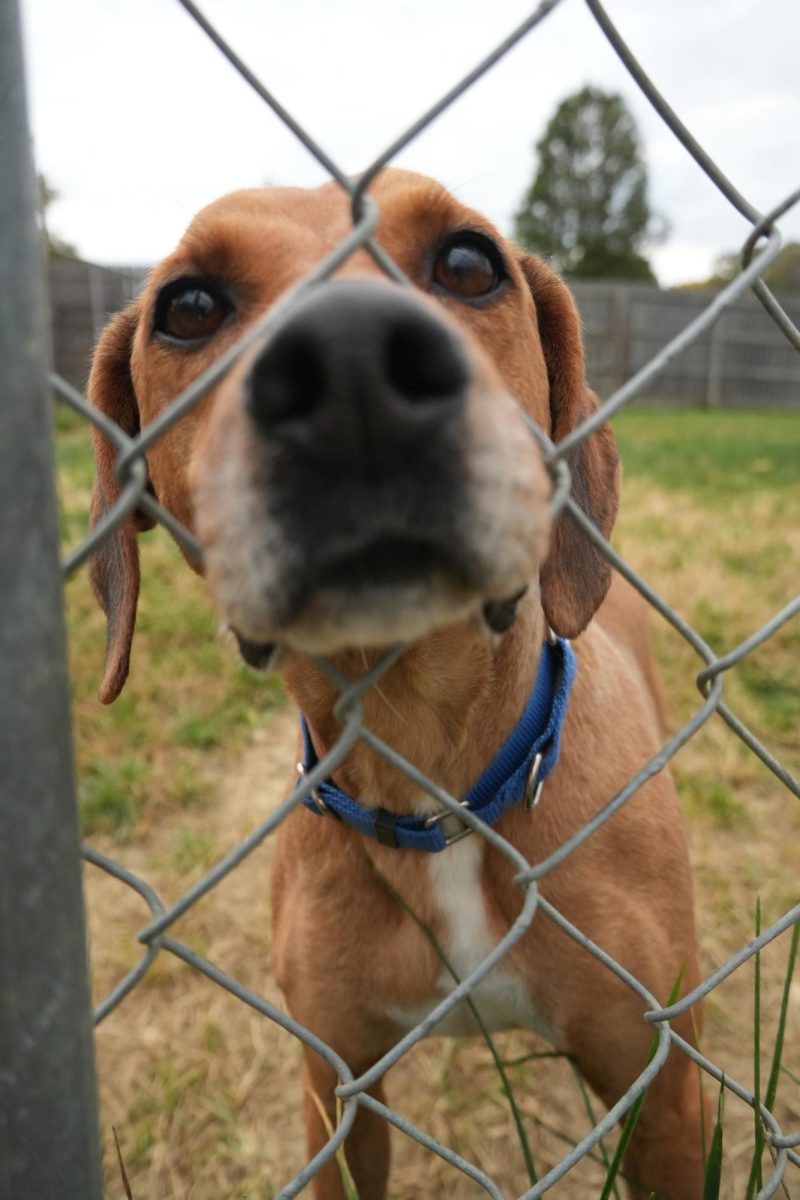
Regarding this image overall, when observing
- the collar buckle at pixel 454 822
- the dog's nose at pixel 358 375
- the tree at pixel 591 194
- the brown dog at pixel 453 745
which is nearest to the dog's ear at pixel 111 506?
the brown dog at pixel 453 745

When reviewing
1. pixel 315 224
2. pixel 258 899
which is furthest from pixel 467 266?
pixel 258 899

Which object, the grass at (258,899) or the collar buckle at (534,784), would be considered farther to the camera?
the grass at (258,899)

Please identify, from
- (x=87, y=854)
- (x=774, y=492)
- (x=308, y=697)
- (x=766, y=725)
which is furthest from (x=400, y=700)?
(x=774, y=492)

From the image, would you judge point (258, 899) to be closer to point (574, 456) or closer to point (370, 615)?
point (574, 456)

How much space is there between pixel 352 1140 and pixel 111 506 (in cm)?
141

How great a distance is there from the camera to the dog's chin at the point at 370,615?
91 centimetres

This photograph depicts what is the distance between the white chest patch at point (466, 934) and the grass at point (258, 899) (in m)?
0.11

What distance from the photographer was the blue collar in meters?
1.66

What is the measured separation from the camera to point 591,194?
122 feet

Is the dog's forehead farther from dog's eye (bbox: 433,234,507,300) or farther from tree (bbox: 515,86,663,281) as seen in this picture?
tree (bbox: 515,86,663,281)

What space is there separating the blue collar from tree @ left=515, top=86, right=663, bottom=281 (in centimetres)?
3726

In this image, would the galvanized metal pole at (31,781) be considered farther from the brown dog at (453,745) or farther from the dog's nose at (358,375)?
the brown dog at (453,745)

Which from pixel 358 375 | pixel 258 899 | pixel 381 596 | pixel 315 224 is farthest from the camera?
pixel 258 899

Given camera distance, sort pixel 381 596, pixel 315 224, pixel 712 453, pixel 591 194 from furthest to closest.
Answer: pixel 591 194, pixel 712 453, pixel 315 224, pixel 381 596
